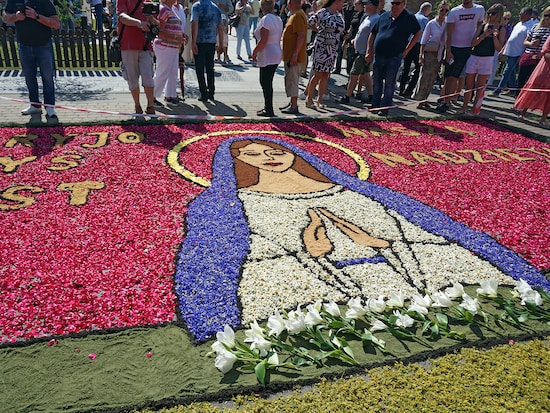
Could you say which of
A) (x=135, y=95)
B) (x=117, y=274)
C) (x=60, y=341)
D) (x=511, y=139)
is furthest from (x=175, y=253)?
(x=511, y=139)

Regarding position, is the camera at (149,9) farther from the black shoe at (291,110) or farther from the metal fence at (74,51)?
the metal fence at (74,51)

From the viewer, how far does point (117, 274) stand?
10.5ft

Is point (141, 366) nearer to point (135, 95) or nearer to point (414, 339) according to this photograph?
point (414, 339)

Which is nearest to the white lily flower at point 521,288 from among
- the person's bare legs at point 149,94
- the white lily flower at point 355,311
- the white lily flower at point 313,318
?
the white lily flower at point 355,311

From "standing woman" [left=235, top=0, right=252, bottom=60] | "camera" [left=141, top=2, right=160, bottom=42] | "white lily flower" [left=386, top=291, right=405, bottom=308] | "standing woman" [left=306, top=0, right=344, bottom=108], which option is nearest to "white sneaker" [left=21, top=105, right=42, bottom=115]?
"camera" [left=141, top=2, right=160, bottom=42]

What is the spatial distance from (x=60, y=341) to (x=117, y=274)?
70 centimetres

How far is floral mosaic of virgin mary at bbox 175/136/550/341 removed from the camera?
3109 millimetres

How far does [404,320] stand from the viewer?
9.24 ft

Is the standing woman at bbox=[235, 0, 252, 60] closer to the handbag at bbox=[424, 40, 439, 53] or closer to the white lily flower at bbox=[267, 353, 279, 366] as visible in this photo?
the handbag at bbox=[424, 40, 439, 53]

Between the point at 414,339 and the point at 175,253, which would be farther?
the point at 175,253

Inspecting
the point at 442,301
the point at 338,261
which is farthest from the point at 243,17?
the point at 442,301

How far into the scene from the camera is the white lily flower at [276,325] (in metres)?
2.65

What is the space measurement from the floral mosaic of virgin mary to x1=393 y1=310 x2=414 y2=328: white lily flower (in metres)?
0.34

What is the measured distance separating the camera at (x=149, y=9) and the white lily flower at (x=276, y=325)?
5.54 metres
